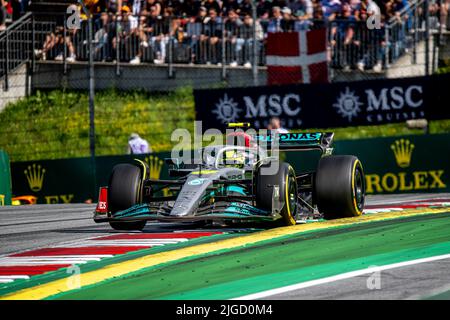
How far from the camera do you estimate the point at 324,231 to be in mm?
11117

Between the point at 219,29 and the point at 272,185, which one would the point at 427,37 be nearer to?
the point at 219,29

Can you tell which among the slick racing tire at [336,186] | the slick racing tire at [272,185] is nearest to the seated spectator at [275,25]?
the slick racing tire at [336,186]

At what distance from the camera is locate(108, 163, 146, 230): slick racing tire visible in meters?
12.1

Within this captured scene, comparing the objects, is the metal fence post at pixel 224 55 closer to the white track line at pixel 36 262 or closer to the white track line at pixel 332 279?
the white track line at pixel 36 262

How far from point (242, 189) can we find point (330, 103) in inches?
326

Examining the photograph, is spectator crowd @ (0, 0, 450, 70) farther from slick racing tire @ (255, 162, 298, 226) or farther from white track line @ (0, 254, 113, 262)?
white track line @ (0, 254, 113, 262)

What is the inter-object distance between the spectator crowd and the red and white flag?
528 mm

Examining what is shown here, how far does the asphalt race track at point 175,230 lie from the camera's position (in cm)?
732

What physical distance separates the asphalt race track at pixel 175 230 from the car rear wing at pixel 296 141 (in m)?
1.34

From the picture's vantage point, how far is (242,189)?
12156 millimetres

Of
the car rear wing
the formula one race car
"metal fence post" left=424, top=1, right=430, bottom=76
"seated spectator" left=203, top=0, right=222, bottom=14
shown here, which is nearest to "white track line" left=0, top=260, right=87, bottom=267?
the formula one race car
